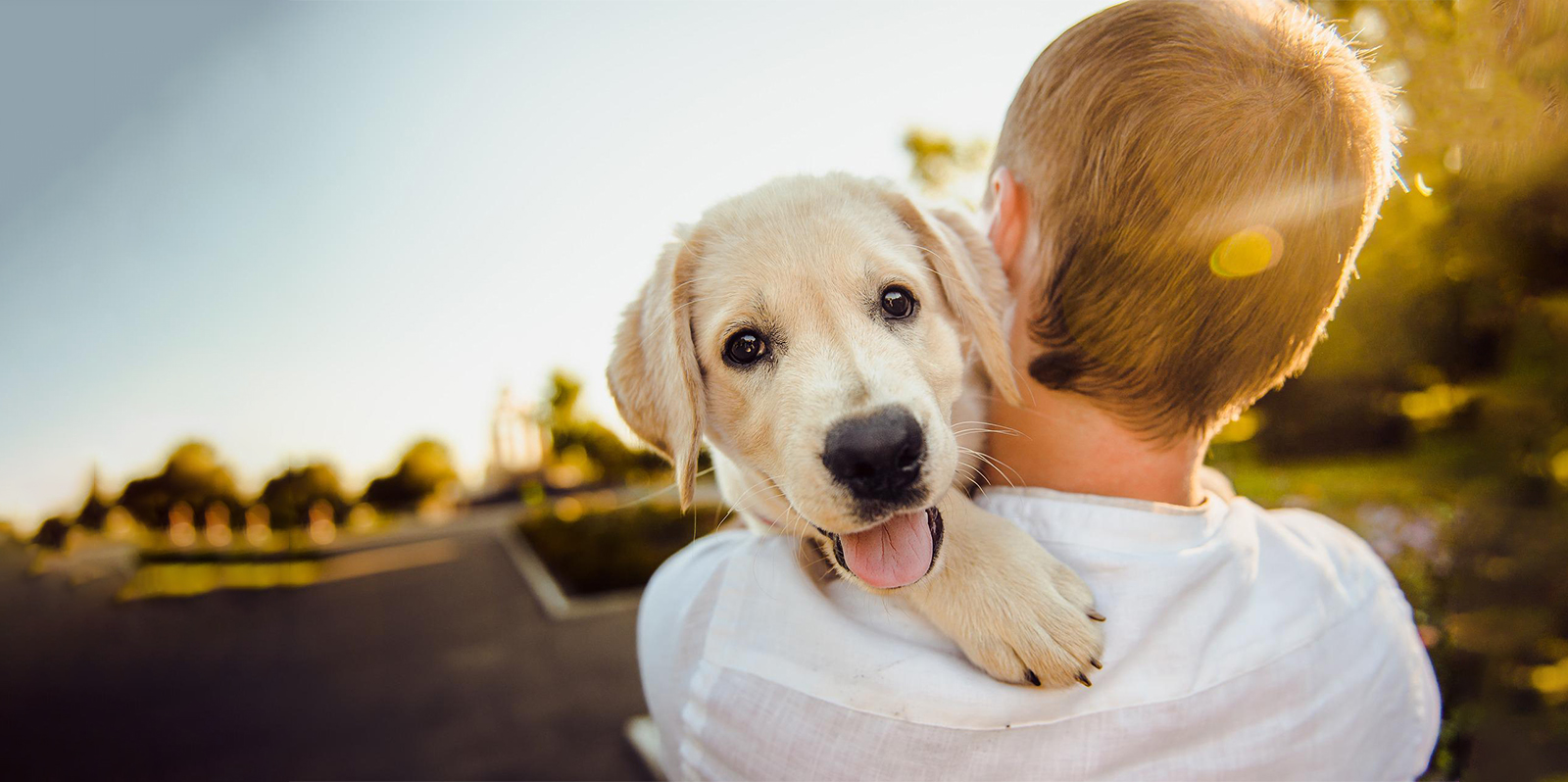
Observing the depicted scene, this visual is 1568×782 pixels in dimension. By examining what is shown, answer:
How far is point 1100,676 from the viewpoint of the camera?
5.49 ft

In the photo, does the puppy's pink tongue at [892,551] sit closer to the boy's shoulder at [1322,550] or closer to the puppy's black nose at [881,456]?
the puppy's black nose at [881,456]

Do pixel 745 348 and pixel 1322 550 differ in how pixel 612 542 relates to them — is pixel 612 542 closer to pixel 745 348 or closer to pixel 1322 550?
pixel 745 348

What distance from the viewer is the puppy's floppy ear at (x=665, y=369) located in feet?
8.00

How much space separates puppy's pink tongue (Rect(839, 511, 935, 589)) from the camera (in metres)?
1.88

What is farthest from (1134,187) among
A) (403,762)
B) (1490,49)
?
(403,762)

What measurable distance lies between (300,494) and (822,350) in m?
26.5

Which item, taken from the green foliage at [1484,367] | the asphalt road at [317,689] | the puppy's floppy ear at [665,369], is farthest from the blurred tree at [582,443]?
the puppy's floppy ear at [665,369]

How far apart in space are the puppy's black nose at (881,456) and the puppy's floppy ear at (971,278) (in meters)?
0.38

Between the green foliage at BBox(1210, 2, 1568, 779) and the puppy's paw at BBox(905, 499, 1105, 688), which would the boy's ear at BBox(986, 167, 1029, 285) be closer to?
the puppy's paw at BBox(905, 499, 1105, 688)

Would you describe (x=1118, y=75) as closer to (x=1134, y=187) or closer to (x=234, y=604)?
(x=1134, y=187)

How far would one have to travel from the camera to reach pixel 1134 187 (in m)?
1.76

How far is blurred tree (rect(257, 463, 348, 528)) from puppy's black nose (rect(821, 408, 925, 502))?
24.9 metres

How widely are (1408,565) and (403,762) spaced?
934 centimetres

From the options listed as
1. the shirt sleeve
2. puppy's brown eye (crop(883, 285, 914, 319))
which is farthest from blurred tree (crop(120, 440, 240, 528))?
puppy's brown eye (crop(883, 285, 914, 319))
